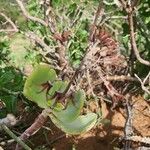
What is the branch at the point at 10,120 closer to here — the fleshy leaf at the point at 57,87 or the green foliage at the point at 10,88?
the green foliage at the point at 10,88

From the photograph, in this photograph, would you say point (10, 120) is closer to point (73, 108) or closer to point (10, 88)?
point (10, 88)

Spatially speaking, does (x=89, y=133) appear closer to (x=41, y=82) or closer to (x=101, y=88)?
(x=101, y=88)

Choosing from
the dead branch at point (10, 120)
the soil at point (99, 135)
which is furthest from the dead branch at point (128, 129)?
the dead branch at point (10, 120)

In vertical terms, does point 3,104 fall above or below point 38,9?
below

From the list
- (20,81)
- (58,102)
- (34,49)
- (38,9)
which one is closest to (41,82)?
(58,102)

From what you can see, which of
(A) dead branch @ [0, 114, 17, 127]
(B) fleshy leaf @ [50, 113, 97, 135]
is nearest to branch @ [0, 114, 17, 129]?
(A) dead branch @ [0, 114, 17, 127]

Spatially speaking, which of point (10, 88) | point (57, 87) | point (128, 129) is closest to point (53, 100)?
point (57, 87)

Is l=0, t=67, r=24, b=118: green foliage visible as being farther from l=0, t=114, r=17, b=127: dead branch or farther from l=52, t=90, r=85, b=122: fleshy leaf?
l=52, t=90, r=85, b=122: fleshy leaf
